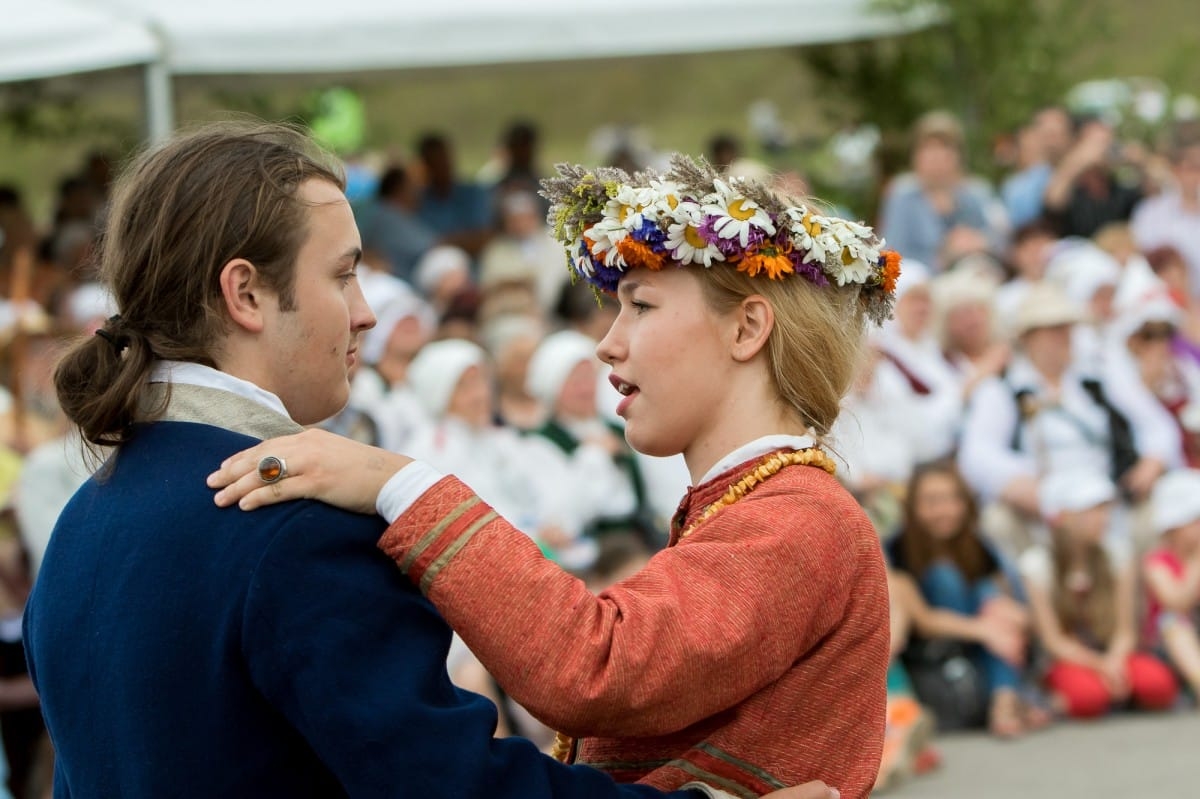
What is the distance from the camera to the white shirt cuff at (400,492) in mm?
2057

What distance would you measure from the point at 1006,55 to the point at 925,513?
4936 mm

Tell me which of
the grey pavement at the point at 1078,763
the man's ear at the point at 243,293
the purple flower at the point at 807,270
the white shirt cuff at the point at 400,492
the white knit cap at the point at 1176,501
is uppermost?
the man's ear at the point at 243,293

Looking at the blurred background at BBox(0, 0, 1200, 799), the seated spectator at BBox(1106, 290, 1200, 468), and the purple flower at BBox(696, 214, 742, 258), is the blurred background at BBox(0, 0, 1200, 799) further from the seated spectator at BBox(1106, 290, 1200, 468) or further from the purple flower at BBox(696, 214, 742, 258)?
the purple flower at BBox(696, 214, 742, 258)

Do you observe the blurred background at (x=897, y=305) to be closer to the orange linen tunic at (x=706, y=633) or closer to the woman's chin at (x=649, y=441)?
the woman's chin at (x=649, y=441)

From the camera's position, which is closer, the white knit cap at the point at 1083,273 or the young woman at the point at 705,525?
the young woman at the point at 705,525

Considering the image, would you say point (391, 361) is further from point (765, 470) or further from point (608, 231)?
point (765, 470)

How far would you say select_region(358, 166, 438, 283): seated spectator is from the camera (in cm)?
958

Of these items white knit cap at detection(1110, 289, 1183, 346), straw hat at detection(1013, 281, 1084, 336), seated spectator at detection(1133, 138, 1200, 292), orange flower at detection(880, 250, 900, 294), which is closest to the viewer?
orange flower at detection(880, 250, 900, 294)

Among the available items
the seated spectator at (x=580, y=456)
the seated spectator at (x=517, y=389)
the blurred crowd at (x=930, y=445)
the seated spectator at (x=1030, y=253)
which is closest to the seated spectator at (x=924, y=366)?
the blurred crowd at (x=930, y=445)

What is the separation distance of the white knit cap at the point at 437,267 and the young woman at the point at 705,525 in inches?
260

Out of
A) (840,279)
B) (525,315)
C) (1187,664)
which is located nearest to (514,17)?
(525,315)

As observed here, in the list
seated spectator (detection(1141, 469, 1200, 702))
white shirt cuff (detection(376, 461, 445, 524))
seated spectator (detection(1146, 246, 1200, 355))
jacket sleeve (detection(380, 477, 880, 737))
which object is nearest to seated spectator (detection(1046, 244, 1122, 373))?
seated spectator (detection(1146, 246, 1200, 355))

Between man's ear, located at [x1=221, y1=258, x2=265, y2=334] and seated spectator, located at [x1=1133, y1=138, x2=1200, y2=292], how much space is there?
336 inches

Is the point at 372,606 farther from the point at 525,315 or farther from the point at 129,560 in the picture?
the point at 525,315
